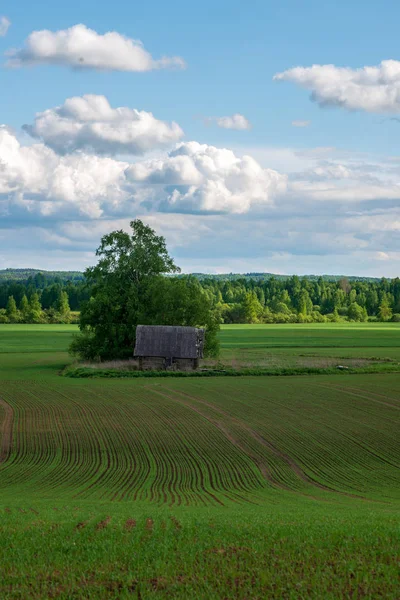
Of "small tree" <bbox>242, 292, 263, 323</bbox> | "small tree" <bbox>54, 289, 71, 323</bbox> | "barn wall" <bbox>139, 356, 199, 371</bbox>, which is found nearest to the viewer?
"barn wall" <bbox>139, 356, 199, 371</bbox>

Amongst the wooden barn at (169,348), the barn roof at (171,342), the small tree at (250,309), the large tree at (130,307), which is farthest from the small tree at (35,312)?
the barn roof at (171,342)

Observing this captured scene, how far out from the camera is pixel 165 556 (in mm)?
11188

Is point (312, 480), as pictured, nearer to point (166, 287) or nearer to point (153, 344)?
point (153, 344)

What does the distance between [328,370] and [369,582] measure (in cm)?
5615

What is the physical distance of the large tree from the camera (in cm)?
7538

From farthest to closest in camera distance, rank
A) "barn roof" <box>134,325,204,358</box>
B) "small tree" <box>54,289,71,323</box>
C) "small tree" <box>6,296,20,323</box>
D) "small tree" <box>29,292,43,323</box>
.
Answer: "small tree" <box>54,289,71,323</box> < "small tree" <box>6,296,20,323</box> < "small tree" <box>29,292,43,323</box> < "barn roof" <box>134,325,204,358</box>

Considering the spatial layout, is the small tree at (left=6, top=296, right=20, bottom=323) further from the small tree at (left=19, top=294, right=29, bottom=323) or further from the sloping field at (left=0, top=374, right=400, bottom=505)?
the sloping field at (left=0, top=374, right=400, bottom=505)

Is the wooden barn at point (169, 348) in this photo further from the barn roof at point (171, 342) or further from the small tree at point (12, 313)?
the small tree at point (12, 313)

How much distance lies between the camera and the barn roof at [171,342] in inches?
2731

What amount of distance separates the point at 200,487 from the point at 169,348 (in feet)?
146

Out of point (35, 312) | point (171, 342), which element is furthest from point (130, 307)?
point (35, 312)

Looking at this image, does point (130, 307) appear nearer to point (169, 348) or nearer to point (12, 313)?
point (169, 348)

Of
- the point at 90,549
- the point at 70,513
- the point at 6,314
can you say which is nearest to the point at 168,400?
the point at 70,513

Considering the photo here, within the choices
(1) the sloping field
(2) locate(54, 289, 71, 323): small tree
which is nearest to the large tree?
(1) the sloping field
